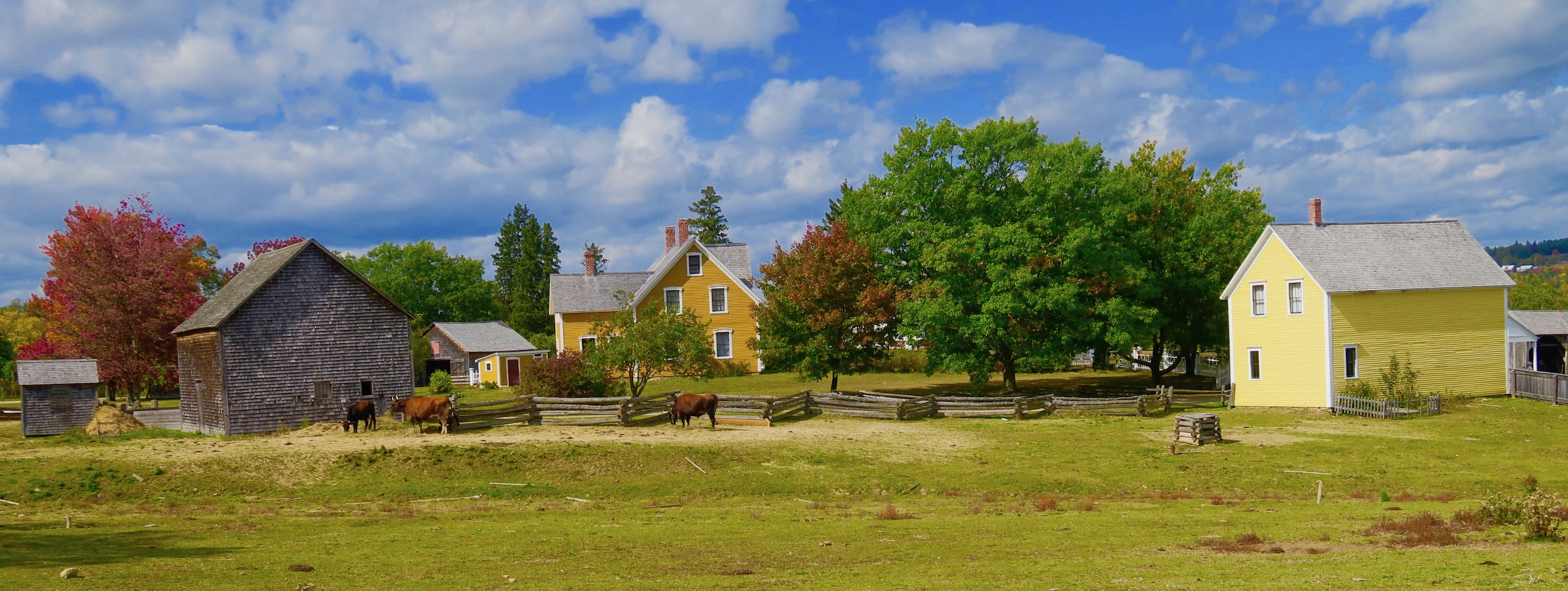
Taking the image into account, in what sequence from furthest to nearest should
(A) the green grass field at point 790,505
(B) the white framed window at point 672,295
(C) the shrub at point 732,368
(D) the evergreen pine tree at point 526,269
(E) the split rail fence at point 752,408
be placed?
(D) the evergreen pine tree at point 526,269 < (B) the white framed window at point 672,295 < (C) the shrub at point 732,368 < (E) the split rail fence at point 752,408 < (A) the green grass field at point 790,505

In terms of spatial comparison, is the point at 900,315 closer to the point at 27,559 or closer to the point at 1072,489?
the point at 1072,489

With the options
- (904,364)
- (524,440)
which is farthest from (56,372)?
(904,364)

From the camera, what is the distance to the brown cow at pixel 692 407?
35.8 meters

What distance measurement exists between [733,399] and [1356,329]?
25531 millimetres

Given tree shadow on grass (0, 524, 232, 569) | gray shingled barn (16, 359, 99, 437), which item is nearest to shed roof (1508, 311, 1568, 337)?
tree shadow on grass (0, 524, 232, 569)

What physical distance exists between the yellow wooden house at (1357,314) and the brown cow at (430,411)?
32.6 metres

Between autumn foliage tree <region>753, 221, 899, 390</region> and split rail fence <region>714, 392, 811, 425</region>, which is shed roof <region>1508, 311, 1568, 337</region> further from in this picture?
split rail fence <region>714, 392, 811, 425</region>

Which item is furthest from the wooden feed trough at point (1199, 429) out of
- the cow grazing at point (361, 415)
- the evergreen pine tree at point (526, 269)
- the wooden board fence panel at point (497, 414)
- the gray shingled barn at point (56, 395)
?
the evergreen pine tree at point (526, 269)

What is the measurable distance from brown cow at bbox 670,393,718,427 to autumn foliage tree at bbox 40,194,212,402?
2693cm

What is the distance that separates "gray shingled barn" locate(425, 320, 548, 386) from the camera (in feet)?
224

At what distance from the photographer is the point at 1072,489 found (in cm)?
2580

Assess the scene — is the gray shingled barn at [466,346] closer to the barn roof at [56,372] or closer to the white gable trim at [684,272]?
the white gable trim at [684,272]

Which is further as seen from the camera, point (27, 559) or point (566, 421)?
point (566, 421)

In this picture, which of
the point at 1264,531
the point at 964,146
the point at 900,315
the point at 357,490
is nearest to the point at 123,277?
the point at 357,490
